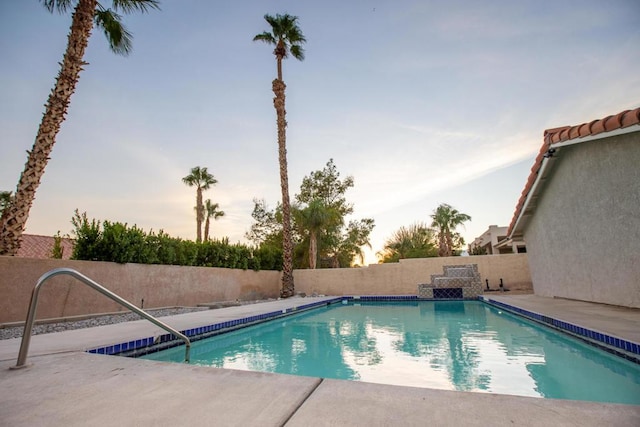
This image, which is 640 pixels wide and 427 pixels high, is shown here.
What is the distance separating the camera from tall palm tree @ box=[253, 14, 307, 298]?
1574cm

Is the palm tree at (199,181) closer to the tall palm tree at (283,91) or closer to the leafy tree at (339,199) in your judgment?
the leafy tree at (339,199)

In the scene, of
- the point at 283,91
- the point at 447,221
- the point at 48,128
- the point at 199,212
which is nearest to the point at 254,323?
the point at 48,128

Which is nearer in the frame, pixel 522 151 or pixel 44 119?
pixel 44 119

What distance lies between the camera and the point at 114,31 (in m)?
9.91

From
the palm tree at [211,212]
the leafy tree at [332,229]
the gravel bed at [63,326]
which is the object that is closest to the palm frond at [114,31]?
the gravel bed at [63,326]

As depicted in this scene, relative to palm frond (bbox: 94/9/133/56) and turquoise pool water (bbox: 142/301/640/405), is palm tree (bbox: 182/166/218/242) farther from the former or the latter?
turquoise pool water (bbox: 142/301/640/405)

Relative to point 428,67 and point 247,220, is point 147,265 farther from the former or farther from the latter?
point 247,220

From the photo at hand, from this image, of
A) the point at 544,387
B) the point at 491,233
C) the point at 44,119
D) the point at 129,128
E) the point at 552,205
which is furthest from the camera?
the point at 491,233

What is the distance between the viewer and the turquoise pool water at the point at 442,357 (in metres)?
3.31

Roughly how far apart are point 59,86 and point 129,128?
4.19 m

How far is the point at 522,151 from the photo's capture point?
12102mm

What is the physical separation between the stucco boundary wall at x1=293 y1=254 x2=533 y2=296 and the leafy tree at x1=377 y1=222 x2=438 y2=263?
46.1 feet

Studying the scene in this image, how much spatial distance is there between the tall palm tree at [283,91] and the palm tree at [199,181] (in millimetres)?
16191

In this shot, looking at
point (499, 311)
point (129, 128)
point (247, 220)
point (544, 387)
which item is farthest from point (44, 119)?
point (247, 220)
